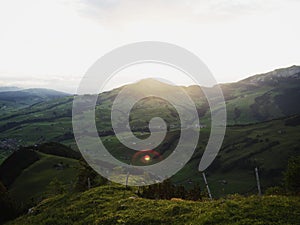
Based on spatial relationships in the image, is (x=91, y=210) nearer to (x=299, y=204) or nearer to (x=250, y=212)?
(x=250, y=212)

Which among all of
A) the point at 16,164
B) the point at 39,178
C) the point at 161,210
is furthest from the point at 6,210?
the point at 16,164

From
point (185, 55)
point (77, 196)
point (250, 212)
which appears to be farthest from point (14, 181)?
point (250, 212)

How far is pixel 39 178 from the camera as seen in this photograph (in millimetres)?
126188

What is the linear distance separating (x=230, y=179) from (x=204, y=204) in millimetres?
170977

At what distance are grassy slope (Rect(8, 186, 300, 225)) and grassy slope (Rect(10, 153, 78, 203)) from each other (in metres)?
73.5

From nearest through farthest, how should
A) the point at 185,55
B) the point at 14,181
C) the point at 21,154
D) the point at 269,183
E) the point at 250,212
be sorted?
1. the point at 250,212
2. the point at 185,55
3. the point at 14,181
4. the point at 21,154
5. the point at 269,183

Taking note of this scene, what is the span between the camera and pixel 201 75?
39.8m

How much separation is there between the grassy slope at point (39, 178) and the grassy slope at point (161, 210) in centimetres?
7346

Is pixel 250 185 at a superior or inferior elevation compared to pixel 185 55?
inferior

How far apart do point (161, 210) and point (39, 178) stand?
112 m

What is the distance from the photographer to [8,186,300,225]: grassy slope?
74.1 ft

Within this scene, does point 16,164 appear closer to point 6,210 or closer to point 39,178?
point 39,178

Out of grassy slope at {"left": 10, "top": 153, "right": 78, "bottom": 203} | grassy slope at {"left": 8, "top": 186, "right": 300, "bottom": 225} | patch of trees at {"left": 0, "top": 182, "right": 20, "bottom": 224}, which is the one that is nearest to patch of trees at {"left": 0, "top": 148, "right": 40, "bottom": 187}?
grassy slope at {"left": 10, "top": 153, "right": 78, "bottom": 203}

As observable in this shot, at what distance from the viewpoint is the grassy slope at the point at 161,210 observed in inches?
889
